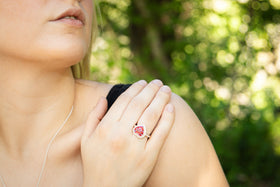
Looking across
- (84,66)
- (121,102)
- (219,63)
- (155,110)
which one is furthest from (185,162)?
(219,63)

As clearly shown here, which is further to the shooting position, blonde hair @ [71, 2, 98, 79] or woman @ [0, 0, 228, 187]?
blonde hair @ [71, 2, 98, 79]

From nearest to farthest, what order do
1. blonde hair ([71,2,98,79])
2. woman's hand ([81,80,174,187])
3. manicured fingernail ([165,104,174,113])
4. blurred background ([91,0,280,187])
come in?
woman's hand ([81,80,174,187]) < manicured fingernail ([165,104,174,113]) < blonde hair ([71,2,98,79]) < blurred background ([91,0,280,187])

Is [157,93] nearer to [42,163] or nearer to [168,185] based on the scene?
[168,185]

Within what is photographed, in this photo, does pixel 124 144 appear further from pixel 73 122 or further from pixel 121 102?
pixel 73 122

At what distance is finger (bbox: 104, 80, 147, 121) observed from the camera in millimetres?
1556

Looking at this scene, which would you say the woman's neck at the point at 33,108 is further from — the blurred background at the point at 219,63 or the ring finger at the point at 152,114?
the blurred background at the point at 219,63

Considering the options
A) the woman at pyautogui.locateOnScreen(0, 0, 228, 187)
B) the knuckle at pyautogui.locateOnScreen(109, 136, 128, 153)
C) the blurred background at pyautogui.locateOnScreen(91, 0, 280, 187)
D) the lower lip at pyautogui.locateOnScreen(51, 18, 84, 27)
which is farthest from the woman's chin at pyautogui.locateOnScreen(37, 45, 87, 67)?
the blurred background at pyautogui.locateOnScreen(91, 0, 280, 187)

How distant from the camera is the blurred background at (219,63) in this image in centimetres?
429

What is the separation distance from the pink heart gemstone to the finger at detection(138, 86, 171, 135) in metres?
0.02

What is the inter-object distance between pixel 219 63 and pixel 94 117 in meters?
3.37

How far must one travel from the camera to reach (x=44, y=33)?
1.56m

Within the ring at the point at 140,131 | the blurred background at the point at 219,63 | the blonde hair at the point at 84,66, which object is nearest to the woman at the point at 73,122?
the ring at the point at 140,131

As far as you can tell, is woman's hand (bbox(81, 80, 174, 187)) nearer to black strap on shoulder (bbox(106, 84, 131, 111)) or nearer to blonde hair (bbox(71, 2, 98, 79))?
black strap on shoulder (bbox(106, 84, 131, 111))

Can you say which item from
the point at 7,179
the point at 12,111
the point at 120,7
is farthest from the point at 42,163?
the point at 120,7
